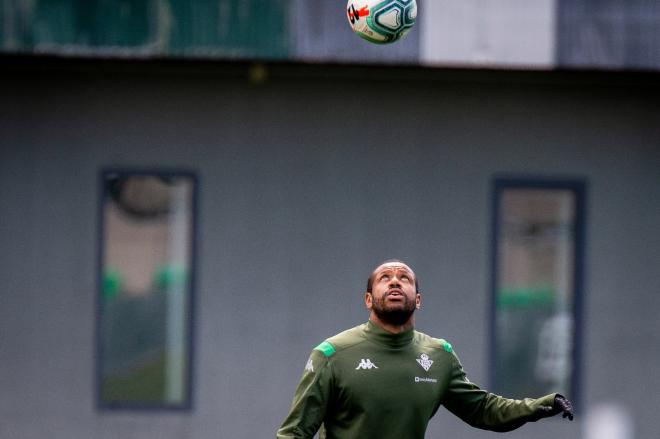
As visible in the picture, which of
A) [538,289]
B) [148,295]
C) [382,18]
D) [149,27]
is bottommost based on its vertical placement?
[148,295]

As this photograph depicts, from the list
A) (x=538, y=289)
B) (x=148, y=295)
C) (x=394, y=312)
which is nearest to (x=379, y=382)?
(x=394, y=312)

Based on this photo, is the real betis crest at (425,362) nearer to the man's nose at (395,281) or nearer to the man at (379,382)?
the man at (379,382)

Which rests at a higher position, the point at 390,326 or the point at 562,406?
the point at 390,326

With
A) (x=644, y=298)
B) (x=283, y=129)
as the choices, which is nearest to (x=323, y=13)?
(x=283, y=129)

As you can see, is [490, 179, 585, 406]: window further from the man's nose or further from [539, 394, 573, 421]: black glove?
the man's nose

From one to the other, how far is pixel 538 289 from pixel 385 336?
463 cm

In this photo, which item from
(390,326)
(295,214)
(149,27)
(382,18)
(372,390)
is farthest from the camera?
(295,214)

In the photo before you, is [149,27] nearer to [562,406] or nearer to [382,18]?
[382,18]

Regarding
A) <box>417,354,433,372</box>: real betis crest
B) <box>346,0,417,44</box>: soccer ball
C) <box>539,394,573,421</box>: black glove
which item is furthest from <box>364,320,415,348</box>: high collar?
<box>346,0,417,44</box>: soccer ball

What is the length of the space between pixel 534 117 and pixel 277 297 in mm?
2540

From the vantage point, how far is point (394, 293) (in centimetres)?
569

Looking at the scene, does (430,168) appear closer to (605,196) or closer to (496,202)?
(496,202)

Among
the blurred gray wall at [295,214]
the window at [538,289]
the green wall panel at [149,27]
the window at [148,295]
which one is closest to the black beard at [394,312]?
the green wall panel at [149,27]

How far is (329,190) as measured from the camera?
9.78 m
